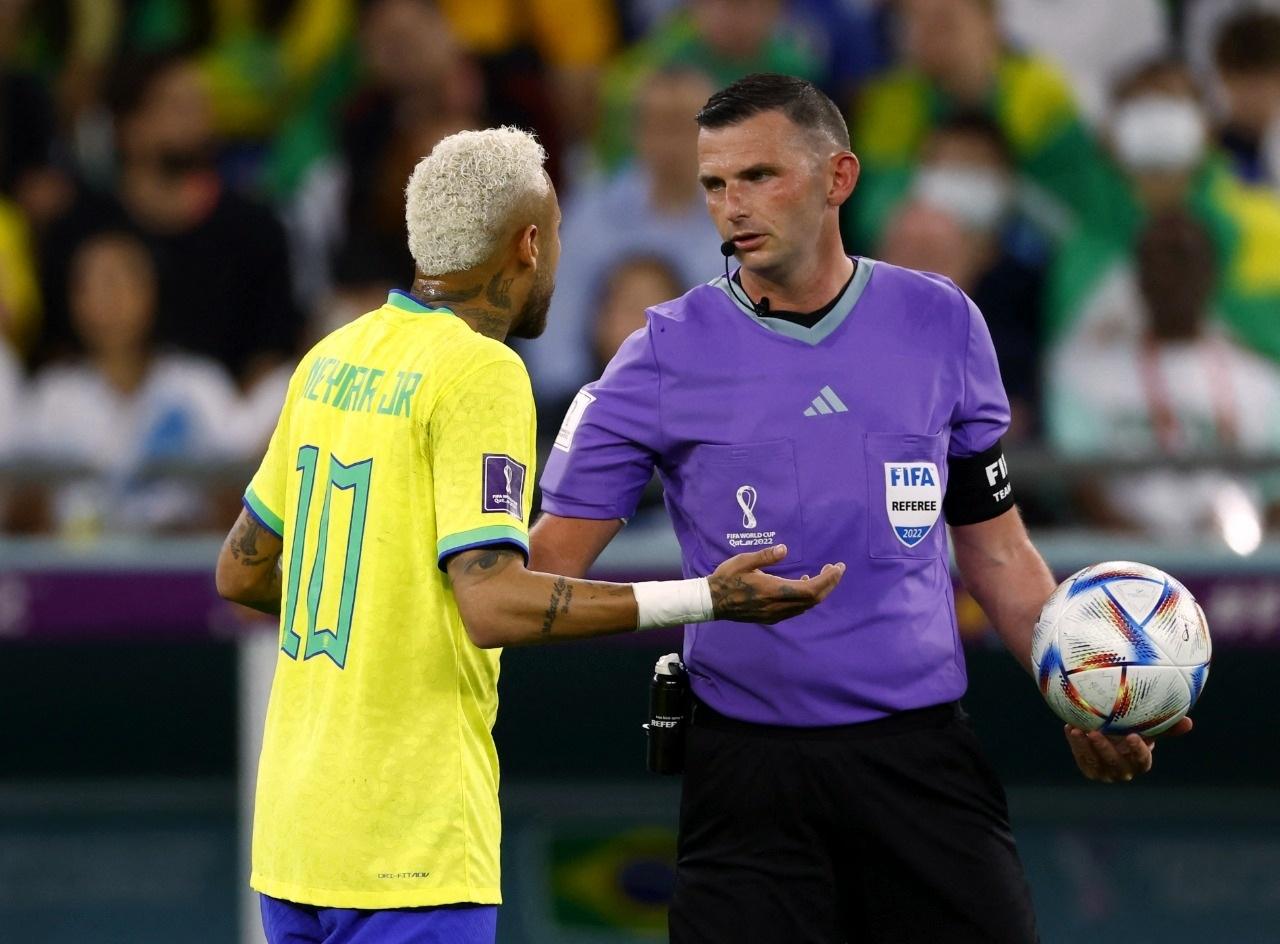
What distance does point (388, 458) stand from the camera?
9.84ft

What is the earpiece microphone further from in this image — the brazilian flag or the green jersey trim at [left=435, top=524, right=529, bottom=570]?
the brazilian flag

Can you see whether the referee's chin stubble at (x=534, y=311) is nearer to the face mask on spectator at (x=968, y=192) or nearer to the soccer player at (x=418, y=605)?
the soccer player at (x=418, y=605)

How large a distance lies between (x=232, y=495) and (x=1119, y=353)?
10.5 ft

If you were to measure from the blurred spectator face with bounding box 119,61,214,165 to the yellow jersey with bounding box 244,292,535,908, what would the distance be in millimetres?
5210

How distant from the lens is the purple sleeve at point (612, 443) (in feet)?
11.3

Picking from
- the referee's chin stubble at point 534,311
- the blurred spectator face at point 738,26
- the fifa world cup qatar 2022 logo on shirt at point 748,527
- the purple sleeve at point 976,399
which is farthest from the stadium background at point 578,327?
the referee's chin stubble at point 534,311

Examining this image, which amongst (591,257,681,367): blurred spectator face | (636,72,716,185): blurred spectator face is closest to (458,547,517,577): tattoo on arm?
(591,257,681,367): blurred spectator face

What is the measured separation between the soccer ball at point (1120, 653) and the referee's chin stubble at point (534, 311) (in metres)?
1.01

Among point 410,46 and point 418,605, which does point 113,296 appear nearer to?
point 410,46

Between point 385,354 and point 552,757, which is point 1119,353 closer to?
point 552,757

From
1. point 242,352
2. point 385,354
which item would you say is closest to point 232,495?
point 242,352

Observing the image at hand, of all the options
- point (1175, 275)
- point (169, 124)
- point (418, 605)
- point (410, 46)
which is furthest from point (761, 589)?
point (169, 124)

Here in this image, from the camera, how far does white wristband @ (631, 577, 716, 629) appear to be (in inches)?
117

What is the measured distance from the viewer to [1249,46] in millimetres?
8055
